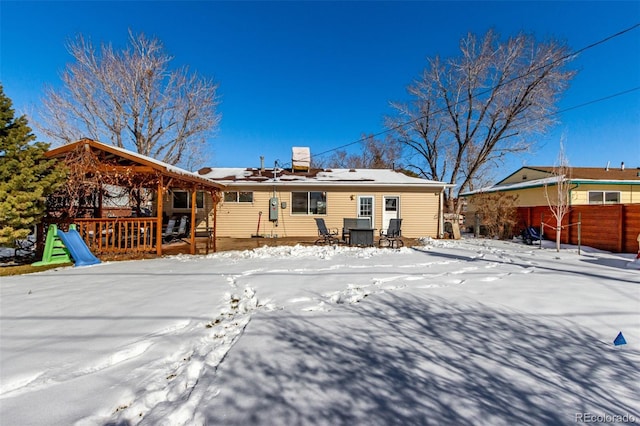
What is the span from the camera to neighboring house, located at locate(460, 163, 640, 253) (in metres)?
8.72

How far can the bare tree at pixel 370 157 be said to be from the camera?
104 ft

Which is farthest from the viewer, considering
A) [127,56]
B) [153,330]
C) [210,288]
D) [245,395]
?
[127,56]

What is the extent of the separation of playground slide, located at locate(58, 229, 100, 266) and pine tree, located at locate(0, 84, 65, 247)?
0.61 m

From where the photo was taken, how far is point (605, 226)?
363 inches

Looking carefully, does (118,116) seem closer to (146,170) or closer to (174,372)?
(146,170)

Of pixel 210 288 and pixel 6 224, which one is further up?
pixel 6 224

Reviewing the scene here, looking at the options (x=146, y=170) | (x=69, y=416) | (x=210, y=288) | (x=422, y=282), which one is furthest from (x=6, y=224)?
(x=422, y=282)

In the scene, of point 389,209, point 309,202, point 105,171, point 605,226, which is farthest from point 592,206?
point 105,171

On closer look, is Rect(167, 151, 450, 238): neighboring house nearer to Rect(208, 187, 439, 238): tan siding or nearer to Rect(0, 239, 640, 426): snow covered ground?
Rect(208, 187, 439, 238): tan siding

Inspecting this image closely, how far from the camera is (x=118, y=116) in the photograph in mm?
16422

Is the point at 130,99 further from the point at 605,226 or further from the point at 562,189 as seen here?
the point at 605,226

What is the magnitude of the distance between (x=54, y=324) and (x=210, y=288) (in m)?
1.80

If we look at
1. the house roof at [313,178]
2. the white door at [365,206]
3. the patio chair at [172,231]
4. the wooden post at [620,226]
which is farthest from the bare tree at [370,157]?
the patio chair at [172,231]

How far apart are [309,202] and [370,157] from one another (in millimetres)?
22185
